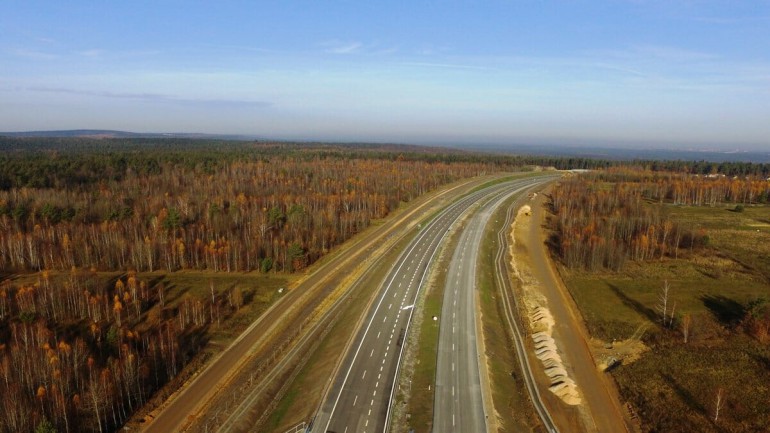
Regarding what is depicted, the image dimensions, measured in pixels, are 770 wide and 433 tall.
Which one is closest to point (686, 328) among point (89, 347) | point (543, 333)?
point (543, 333)

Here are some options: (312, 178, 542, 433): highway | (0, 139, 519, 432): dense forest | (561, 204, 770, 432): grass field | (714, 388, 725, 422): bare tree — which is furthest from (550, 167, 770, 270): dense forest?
(0, 139, 519, 432): dense forest

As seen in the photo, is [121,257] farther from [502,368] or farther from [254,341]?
[502,368]

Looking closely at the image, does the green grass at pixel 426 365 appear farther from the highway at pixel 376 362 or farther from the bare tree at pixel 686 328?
the bare tree at pixel 686 328

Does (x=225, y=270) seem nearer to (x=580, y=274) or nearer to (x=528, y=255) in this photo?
(x=528, y=255)

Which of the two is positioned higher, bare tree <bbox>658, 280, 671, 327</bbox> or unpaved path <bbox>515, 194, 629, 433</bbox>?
bare tree <bbox>658, 280, 671, 327</bbox>

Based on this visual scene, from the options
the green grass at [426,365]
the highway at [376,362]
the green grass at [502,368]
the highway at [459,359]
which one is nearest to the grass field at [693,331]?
the green grass at [502,368]

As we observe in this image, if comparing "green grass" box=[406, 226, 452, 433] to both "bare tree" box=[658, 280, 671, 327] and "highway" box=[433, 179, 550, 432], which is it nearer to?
"highway" box=[433, 179, 550, 432]
